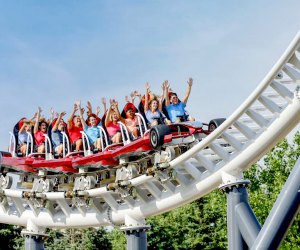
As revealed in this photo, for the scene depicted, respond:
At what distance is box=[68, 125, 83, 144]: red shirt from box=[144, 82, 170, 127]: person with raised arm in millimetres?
2212

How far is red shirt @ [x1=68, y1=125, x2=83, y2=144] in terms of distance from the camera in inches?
474

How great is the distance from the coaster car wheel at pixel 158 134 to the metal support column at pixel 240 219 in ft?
4.21

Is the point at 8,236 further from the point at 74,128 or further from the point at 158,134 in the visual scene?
the point at 158,134

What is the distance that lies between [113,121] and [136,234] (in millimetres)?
2213

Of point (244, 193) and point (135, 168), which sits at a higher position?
point (135, 168)

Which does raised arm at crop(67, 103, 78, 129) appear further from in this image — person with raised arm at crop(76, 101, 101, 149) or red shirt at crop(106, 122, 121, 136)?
red shirt at crop(106, 122, 121, 136)

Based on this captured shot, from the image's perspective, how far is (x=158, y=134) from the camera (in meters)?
9.00

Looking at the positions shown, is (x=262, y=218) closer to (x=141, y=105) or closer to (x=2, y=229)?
(x=2, y=229)

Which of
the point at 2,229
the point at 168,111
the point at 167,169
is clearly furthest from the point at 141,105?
the point at 2,229

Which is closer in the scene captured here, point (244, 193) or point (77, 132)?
point (244, 193)

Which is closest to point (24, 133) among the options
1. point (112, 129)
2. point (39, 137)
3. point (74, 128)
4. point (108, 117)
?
point (39, 137)

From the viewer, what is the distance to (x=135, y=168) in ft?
33.2

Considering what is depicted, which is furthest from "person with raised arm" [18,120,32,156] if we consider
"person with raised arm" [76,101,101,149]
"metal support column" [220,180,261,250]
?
"metal support column" [220,180,261,250]

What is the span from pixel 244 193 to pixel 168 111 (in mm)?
2614
